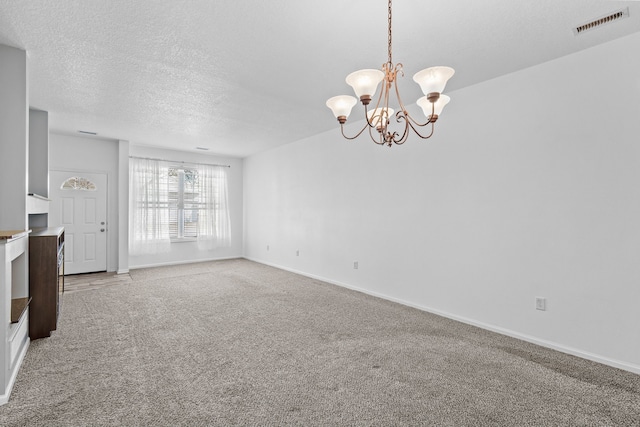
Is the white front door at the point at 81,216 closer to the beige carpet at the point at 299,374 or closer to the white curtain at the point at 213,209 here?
the white curtain at the point at 213,209

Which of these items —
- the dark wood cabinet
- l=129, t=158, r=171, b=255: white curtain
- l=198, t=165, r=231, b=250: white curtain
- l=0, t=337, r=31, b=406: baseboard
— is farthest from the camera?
l=198, t=165, r=231, b=250: white curtain

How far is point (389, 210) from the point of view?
4.43m

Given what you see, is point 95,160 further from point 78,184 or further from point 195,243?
point 195,243

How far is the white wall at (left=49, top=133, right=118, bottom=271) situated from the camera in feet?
19.1

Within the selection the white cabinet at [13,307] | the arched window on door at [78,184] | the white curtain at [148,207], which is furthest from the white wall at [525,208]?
the arched window on door at [78,184]

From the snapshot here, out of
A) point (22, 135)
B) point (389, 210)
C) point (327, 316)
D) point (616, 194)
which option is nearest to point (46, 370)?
point (22, 135)

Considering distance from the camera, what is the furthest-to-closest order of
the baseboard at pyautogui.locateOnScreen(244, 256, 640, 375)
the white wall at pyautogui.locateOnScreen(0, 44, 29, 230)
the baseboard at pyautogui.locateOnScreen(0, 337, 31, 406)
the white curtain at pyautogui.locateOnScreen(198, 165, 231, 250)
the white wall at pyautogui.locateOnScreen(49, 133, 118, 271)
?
1. the white curtain at pyautogui.locateOnScreen(198, 165, 231, 250)
2. the white wall at pyautogui.locateOnScreen(49, 133, 118, 271)
3. the white wall at pyautogui.locateOnScreen(0, 44, 29, 230)
4. the baseboard at pyautogui.locateOnScreen(244, 256, 640, 375)
5. the baseboard at pyautogui.locateOnScreen(0, 337, 31, 406)

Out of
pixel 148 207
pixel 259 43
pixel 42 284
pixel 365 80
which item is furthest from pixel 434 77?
pixel 148 207

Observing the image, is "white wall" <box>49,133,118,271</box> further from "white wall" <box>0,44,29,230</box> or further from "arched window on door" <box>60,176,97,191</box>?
"white wall" <box>0,44,29,230</box>

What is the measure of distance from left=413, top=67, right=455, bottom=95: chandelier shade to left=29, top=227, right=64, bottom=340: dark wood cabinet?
3523 mm

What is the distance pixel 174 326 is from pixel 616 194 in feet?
14.0

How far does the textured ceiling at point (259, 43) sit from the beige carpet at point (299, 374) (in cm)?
262

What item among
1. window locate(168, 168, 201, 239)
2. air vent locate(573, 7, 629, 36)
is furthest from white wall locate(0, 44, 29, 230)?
air vent locate(573, 7, 629, 36)

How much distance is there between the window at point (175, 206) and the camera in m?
6.68
